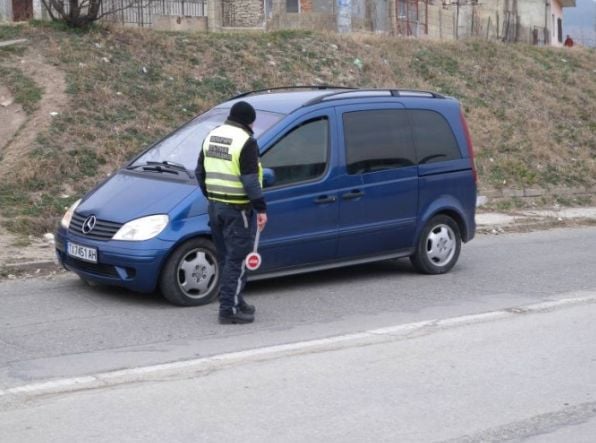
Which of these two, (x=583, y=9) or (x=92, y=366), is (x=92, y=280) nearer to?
(x=92, y=366)

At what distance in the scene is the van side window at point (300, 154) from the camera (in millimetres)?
9492

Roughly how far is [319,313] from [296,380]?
2.22m

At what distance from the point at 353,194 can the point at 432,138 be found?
139 centimetres

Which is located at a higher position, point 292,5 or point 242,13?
point 292,5

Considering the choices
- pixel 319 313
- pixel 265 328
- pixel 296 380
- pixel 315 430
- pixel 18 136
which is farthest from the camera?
pixel 18 136

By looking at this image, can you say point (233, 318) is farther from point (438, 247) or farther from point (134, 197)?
point (438, 247)

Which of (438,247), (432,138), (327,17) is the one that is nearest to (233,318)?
(438,247)

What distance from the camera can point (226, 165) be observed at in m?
8.29

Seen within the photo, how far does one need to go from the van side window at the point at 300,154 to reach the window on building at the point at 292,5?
23122 millimetres

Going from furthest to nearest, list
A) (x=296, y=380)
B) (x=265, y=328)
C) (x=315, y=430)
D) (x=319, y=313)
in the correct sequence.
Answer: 1. (x=319, y=313)
2. (x=265, y=328)
3. (x=296, y=380)
4. (x=315, y=430)

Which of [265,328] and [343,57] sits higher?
[343,57]

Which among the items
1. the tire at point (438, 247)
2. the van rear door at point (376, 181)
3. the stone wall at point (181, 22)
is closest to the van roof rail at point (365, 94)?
the van rear door at point (376, 181)

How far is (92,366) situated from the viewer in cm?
718

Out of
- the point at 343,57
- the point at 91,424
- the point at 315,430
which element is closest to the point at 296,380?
the point at 315,430
